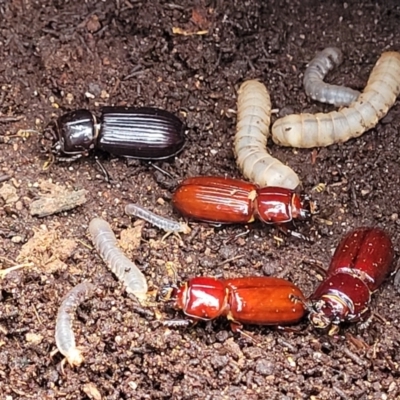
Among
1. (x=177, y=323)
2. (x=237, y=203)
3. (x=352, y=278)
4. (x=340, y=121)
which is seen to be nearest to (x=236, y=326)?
(x=177, y=323)

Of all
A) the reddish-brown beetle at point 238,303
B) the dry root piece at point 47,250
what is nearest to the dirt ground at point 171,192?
the dry root piece at point 47,250

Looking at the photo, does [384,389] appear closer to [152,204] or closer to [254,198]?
[254,198]

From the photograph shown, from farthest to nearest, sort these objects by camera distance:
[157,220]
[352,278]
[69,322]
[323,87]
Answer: [323,87]
[157,220]
[352,278]
[69,322]

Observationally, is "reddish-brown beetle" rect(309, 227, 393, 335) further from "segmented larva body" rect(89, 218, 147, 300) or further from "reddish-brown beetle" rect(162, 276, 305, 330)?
"segmented larva body" rect(89, 218, 147, 300)

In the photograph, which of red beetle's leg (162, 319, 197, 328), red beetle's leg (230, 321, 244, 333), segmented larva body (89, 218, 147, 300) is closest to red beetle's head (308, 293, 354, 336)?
red beetle's leg (230, 321, 244, 333)

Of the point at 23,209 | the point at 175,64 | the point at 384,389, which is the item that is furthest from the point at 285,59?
the point at 384,389

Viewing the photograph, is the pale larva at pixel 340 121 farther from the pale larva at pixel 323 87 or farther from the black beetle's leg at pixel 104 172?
the black beetle's leg at pixel 104 172

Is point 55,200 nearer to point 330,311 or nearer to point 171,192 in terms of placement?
point 171,192
